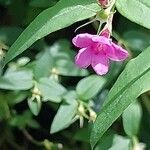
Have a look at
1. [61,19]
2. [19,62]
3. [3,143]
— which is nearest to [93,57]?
[61,19]

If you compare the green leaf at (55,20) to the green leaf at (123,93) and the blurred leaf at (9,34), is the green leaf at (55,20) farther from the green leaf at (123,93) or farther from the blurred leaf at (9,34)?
the blurred leaf at (9,34)

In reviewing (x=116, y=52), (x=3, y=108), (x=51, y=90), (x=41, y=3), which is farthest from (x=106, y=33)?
(x=3, y=108)

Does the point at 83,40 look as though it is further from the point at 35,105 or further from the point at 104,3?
the point at 35,105

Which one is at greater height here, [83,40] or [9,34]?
[83,40]

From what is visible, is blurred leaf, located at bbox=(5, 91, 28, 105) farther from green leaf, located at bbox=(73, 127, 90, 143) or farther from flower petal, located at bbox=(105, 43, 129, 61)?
flower petal, located at bbox=(105, 43, 129, 61)

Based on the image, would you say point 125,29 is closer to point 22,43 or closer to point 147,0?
point 147,0

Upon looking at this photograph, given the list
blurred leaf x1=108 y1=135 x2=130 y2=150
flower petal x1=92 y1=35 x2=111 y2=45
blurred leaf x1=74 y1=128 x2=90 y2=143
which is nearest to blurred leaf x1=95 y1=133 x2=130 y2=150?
blurred leaf x1=108 y1=135 x2=130 y2=150
